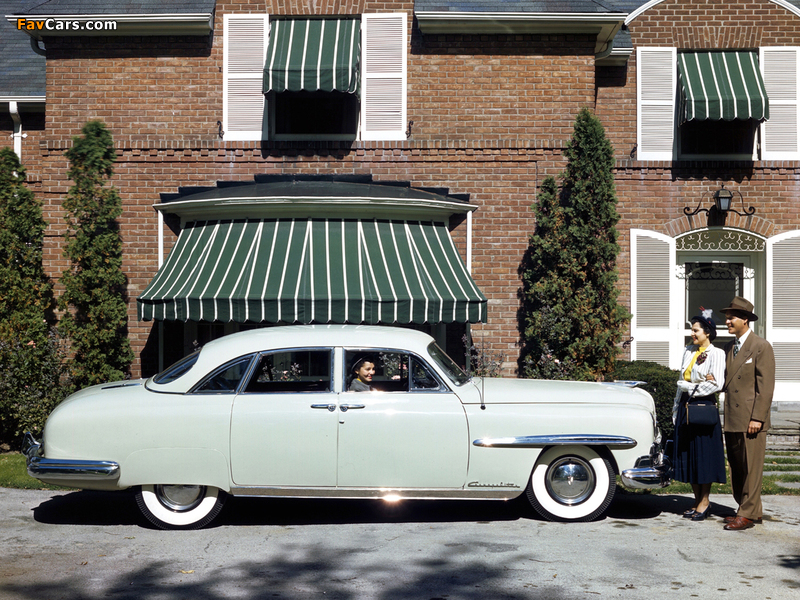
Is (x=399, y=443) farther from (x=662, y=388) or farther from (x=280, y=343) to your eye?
(x=662, y=388)

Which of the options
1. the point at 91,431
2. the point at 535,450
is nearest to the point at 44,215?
the point at 91,431

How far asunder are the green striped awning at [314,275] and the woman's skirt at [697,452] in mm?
3565

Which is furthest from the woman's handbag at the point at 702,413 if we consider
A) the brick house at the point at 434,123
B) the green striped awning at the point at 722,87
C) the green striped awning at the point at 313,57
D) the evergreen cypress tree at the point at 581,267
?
the green striped awning at the point at 313,57

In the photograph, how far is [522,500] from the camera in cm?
820

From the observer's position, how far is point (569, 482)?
713cm

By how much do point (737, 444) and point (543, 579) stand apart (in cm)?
265

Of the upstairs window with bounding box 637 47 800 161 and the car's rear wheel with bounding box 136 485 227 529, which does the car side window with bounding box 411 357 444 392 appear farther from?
the upstairs window with bounding box 637 47 800 161

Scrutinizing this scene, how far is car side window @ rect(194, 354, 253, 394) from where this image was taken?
7023 mm

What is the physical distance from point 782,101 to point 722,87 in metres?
1.22

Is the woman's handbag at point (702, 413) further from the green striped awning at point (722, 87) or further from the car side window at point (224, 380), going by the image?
the green striped awning at point (722, 87)

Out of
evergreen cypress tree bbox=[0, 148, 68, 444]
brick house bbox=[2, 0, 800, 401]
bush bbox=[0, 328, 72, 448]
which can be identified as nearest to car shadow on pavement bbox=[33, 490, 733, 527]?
bush bbox=[0, 328, 72, 448]

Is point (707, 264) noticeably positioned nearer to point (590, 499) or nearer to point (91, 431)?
point (590, 499)

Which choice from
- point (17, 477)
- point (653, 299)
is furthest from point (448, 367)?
point (653, 299)

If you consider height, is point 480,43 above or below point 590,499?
above
